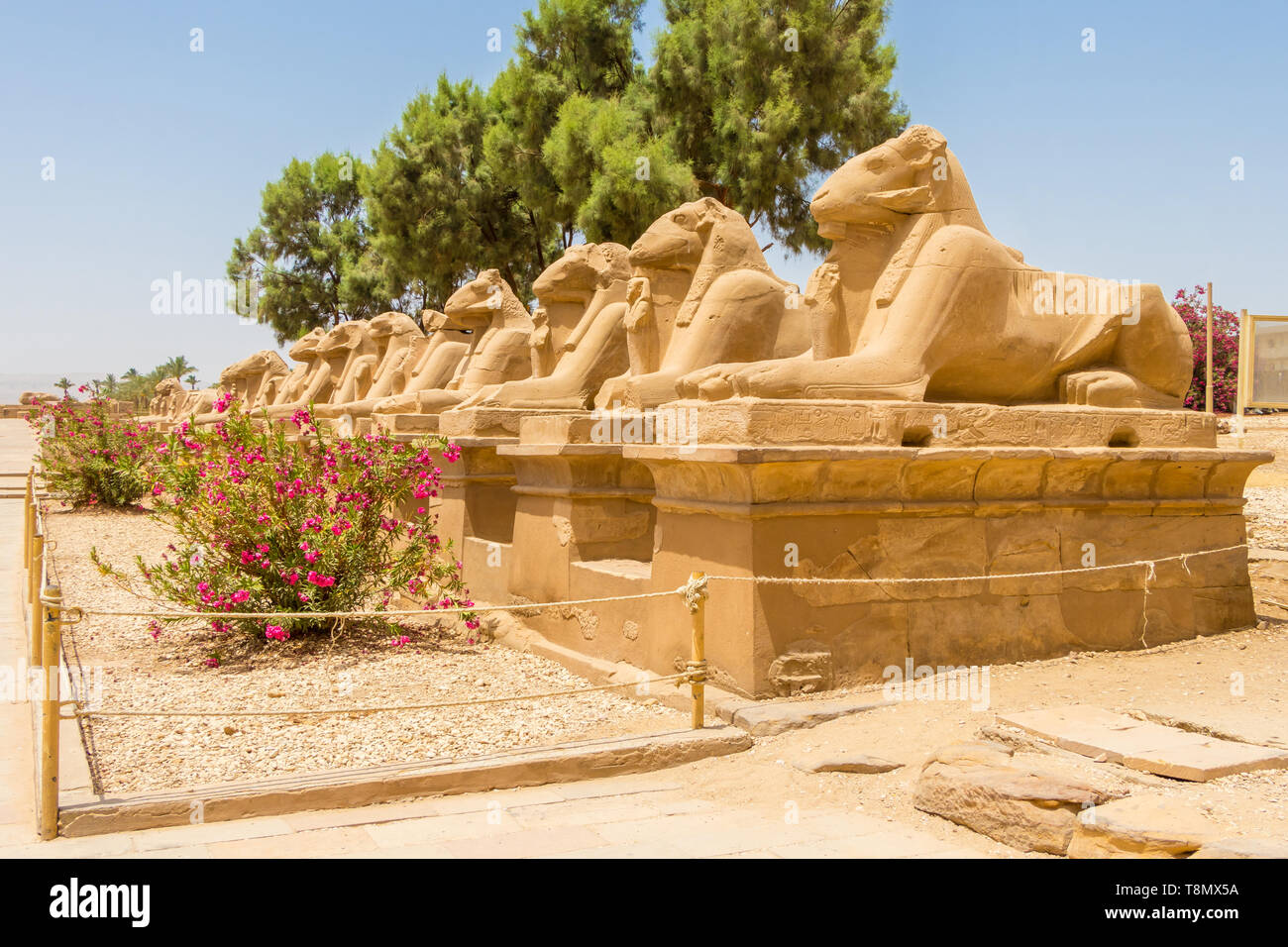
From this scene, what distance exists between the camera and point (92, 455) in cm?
1456

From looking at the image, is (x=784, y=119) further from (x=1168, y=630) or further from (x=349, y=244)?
(x=349, y=244)

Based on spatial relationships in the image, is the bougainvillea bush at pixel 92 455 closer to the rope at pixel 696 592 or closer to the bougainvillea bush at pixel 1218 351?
the rope at pixel 696 592

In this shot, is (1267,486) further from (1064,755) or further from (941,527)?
(1064,755)

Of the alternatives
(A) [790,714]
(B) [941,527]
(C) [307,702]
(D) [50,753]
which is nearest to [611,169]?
(B) [941,527]

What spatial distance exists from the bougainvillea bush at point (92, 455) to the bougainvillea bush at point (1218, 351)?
1766 cm

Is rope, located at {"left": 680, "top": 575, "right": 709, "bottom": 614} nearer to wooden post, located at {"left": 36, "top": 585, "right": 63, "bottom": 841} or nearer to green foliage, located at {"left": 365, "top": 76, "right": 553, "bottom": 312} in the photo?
wooden post, located at {"left": 36, "top": 585, "right": 63, "bottom": 841}

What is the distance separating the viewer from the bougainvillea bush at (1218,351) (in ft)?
65.9

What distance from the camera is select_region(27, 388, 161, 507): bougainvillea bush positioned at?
14.5 metres

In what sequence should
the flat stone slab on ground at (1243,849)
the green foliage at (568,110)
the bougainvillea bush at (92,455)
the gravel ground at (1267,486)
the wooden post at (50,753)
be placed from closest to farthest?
the flat stone slab on ground at (1243,849)
the wooden post at (50,753)
the gravel ground at (1267,486)
the bougainvillea bush at (92,455)
the green foliage at (568,110)

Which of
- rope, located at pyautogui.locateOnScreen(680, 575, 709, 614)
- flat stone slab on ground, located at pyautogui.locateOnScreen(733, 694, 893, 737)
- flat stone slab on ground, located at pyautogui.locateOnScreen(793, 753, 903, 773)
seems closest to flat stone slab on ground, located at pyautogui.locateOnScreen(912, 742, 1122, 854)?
flat stone slab on ground, located at pyautogui.locateOnScreen(793, 753, 903, 773)

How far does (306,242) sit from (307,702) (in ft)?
77.2

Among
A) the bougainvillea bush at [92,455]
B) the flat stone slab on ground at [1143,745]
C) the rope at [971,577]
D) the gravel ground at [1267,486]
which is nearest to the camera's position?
the flat stone slab on ground at [1143,745]

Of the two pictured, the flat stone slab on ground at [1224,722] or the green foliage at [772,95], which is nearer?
the flat stone slab on ground at [1224,722]

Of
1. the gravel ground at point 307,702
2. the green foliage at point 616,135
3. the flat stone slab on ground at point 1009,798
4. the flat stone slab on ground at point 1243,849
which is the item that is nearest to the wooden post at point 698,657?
the gravel ground at point 307,702
